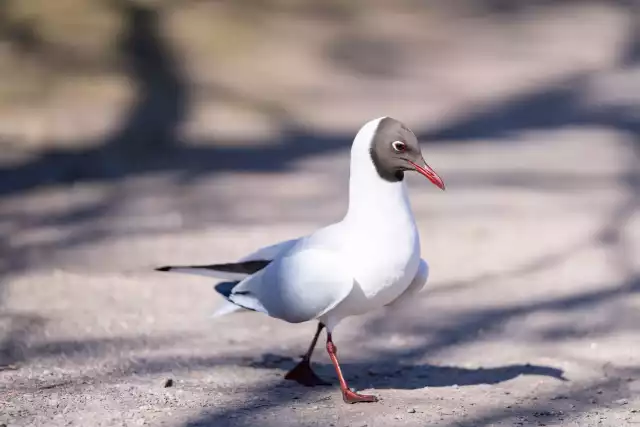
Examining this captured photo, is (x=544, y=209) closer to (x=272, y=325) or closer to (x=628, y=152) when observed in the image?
(x=628, y=152)

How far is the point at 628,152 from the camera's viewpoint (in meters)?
6.31

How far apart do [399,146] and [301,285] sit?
491 millimetres

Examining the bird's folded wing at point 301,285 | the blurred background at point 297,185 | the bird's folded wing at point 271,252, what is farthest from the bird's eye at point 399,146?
the blurred background at point 297,185

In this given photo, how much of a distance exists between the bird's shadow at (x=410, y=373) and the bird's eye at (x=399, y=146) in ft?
2.63

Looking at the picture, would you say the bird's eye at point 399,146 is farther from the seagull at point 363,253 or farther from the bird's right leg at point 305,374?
the bird's right leg at point 305,374

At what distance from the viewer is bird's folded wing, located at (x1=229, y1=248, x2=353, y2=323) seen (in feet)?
9.34

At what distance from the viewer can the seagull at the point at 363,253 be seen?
9.34 ft

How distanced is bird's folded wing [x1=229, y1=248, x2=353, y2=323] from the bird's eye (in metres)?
0.35

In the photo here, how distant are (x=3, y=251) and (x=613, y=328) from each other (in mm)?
2741

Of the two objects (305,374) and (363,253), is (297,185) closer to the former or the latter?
(305,374)

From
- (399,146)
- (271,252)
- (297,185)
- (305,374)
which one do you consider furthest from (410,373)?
(297,185)

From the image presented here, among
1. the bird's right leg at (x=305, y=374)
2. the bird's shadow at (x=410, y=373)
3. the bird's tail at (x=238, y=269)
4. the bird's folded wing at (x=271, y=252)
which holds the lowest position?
the bird's shadow at (x=410, y=373)

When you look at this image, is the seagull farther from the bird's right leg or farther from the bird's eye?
the bird's right leg

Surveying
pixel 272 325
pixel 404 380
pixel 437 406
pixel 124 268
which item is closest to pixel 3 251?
pixel 124 268
